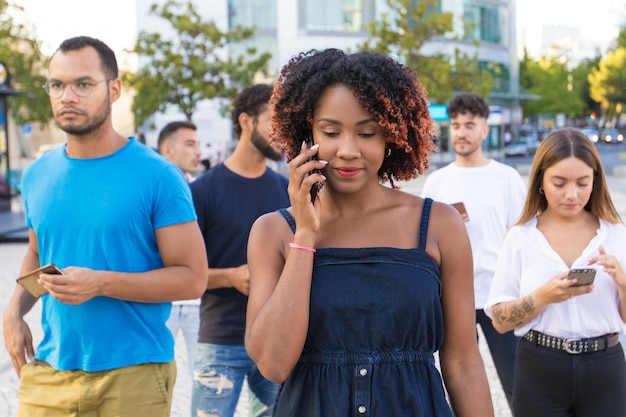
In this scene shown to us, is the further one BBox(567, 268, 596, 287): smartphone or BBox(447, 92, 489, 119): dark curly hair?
BBox(447, 92, 489, 119): dark curly hair

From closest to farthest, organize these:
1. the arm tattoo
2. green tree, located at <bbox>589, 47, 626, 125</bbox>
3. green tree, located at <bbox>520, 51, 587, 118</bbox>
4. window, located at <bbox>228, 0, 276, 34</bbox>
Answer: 1. the arm tattoo
2. window, located at <bbox>228, 0, 276, 34</bbox>
3. green tree, located at <bbox>589, 47, 626, 125</bbox>
4. green tree, located at <bbox>520, 51, 587, 118</bbox>

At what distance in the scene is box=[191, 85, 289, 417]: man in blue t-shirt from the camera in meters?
3.93

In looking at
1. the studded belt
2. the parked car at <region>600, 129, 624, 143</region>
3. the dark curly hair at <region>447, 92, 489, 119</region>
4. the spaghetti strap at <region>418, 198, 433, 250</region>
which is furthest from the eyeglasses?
the parked car at <region>600, 129, 624, 143</region>

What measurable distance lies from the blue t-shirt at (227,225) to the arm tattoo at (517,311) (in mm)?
1281

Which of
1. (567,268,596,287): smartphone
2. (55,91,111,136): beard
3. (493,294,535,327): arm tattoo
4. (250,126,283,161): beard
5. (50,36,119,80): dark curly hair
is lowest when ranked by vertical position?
(493,294,535,327): arm tattoo

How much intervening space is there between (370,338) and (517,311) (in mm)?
1556

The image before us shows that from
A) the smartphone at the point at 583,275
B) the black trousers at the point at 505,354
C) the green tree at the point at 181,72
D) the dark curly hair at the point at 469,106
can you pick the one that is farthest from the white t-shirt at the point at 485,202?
the green tree at the point at 181,72

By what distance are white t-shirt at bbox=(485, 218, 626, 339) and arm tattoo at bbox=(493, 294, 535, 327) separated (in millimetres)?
52

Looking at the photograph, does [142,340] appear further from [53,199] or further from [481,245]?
[481,245]

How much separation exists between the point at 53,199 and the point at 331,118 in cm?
137

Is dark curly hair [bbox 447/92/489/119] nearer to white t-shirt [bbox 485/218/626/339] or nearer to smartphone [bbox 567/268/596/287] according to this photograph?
white t-shirt [bbox 485/218/626/339]

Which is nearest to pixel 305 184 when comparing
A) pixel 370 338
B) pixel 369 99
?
pixel 369 99

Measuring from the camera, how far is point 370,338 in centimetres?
205

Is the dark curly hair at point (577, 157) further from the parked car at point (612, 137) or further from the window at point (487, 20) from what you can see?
the parked car at point (612, 137)
